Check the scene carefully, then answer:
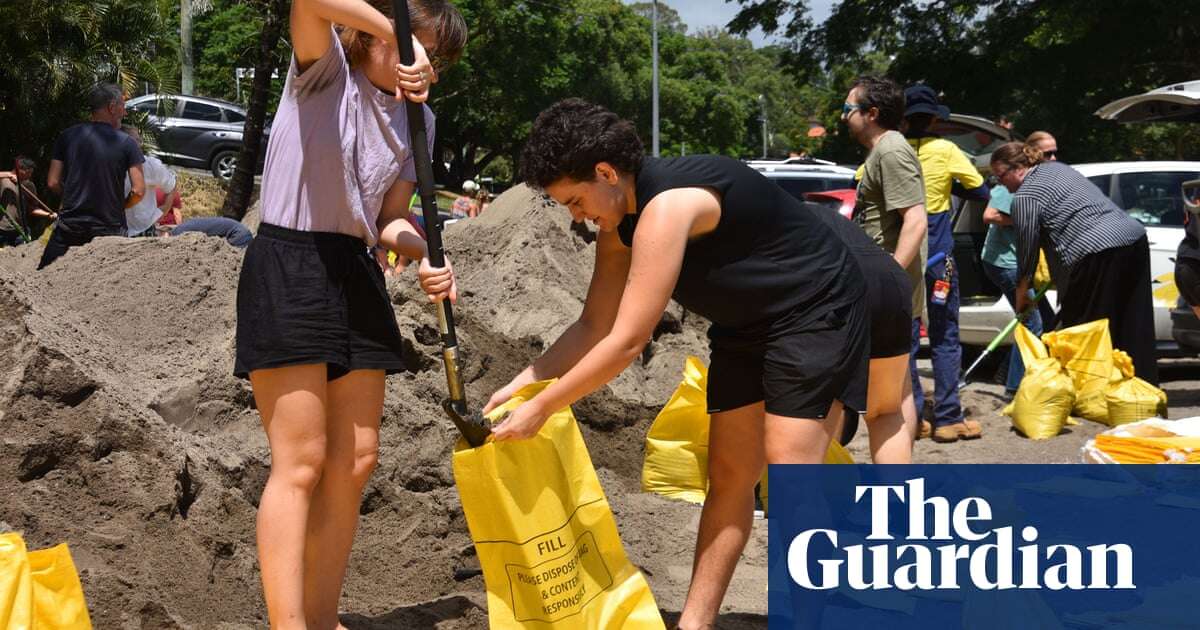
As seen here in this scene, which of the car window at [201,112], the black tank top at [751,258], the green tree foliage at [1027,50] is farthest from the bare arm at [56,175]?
the car window at [201,112]

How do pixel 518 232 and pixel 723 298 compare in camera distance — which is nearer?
pixel 723 298

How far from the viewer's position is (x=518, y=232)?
293 inches

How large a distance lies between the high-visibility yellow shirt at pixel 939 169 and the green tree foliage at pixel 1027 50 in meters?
13.8

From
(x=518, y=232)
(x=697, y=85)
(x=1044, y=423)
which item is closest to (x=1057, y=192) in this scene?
(x=1044, y=423)

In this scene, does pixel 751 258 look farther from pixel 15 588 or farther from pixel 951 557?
pixel 15 588

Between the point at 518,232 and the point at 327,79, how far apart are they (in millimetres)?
4214

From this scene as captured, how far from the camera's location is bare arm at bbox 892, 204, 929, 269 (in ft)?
19.0

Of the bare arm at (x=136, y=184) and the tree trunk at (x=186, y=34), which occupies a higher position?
the tree trunk at (x=186, y=34)

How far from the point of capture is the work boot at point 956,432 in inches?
284

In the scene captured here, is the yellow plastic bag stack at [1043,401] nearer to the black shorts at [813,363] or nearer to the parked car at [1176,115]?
the parked car at [1176,115]

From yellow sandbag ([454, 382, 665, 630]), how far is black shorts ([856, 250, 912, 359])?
1044mm

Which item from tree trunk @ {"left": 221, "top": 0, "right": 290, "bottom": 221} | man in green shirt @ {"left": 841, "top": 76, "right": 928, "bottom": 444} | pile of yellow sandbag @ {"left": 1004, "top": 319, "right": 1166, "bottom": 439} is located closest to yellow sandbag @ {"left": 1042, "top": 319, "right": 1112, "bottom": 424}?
pile of yellow sandbag @ {"left": 1004, "top": 319, "right": 1166, "bottom": 439}

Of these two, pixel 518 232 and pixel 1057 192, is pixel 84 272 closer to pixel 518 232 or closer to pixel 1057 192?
pixel 518 232
